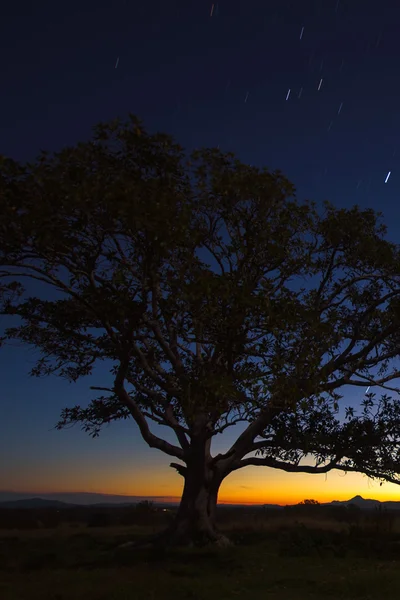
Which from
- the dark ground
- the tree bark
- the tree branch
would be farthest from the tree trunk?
the dark ground

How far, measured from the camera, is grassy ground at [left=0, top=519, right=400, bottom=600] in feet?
45.9

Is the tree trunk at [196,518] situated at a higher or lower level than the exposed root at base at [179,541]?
higher

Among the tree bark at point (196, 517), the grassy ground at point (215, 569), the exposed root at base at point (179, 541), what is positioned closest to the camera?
the grassy ground at point (215, 569)

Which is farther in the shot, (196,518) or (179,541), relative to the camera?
(196,518)

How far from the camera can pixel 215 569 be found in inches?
687

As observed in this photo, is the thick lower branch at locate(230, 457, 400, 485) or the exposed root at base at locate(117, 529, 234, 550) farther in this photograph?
the thick lower branch at locate(230, 457, 400, 485)

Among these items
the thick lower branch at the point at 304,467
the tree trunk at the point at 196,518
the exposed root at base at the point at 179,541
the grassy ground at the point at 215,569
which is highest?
the thick lower branch at the point at 304,467

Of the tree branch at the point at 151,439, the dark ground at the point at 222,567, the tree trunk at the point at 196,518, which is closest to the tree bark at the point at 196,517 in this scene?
the tree trunk at the point at 196,518

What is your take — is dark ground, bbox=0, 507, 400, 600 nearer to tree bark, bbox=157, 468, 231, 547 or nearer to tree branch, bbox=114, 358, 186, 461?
tree bark, bbox=157, 468, 231, 547

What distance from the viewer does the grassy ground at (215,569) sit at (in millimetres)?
13984

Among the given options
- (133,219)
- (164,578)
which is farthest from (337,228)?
(164,578)

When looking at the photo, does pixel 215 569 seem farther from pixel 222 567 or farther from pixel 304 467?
pixel 304 467

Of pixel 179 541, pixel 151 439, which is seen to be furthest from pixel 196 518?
pixel 151 439

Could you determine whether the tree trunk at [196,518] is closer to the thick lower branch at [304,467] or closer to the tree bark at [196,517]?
the tree bark at [196,517]
